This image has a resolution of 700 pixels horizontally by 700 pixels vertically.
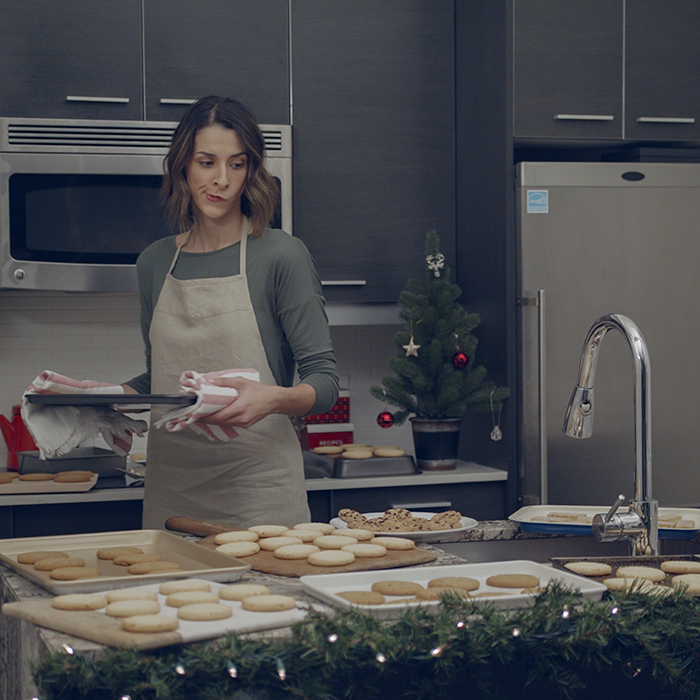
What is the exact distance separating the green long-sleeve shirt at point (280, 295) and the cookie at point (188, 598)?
75 cm

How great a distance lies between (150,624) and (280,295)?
104 centimetres

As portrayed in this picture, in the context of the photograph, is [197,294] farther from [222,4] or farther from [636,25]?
[636,25]

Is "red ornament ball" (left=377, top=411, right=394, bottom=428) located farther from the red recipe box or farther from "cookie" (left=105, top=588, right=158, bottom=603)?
"cookie" (left=105, top=588, right=158, bottom=603)

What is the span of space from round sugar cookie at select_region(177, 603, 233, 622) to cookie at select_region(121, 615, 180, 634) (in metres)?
0.04

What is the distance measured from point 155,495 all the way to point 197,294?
0.44 meters

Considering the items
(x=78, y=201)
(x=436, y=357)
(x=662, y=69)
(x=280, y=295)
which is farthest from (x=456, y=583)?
(x=662, y=69)

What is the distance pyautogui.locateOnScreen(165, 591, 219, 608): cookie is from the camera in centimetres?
114

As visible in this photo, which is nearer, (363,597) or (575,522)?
(363,597)

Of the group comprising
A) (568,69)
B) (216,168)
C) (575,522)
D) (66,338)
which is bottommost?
(575,522)

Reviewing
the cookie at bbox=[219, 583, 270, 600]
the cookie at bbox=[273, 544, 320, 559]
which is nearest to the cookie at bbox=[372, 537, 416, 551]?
the cookie at bbox=[273, 544, 320, 559]

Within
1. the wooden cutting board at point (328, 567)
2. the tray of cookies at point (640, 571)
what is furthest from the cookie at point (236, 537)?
the tray of cookies at point (640, 571)

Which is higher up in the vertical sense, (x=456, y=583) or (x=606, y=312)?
(x=606, y=312)

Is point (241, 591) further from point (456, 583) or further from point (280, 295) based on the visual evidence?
point (280, 295)

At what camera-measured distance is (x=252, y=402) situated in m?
1.70
